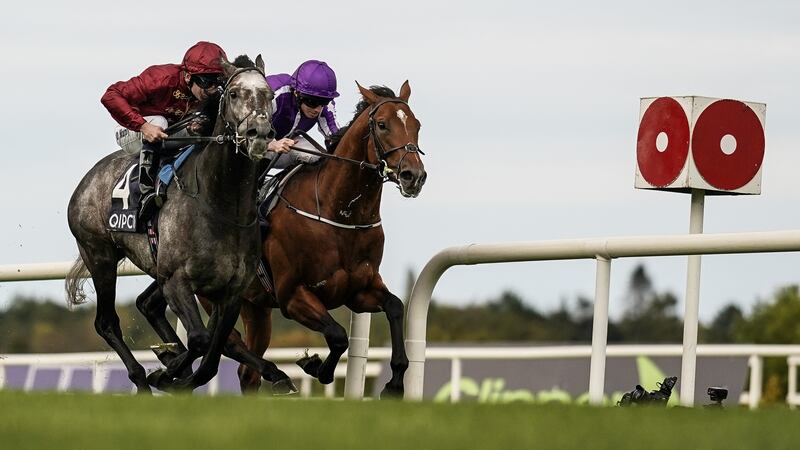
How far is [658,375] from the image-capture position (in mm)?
12984

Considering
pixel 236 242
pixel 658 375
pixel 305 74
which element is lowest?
pixel 658 375

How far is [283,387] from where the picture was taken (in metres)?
7.43

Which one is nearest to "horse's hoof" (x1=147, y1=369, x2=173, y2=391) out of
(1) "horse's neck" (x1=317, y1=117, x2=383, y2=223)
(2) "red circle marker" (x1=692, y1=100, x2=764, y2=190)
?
(1) "horse's neck" (x1=317, y1=117, x2=383, y2=223)

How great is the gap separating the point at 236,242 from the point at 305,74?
1.05 meters

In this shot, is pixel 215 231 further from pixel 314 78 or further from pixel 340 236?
pixel 314 78

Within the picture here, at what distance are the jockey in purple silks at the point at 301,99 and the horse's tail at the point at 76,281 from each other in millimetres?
1202

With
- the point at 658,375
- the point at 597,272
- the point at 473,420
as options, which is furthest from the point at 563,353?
the point at 473,420

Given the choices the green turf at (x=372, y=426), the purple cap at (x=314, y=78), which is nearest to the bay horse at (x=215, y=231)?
the purple cap at (x=314, y=78)

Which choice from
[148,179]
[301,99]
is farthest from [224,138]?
[301,99]

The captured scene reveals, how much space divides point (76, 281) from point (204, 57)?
1.66 meters

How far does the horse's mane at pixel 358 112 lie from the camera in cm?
798

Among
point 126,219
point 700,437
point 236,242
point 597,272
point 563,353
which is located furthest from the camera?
point 563,353

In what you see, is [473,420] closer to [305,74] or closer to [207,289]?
[207,289]

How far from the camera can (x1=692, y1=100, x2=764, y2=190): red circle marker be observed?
680 centimetres
